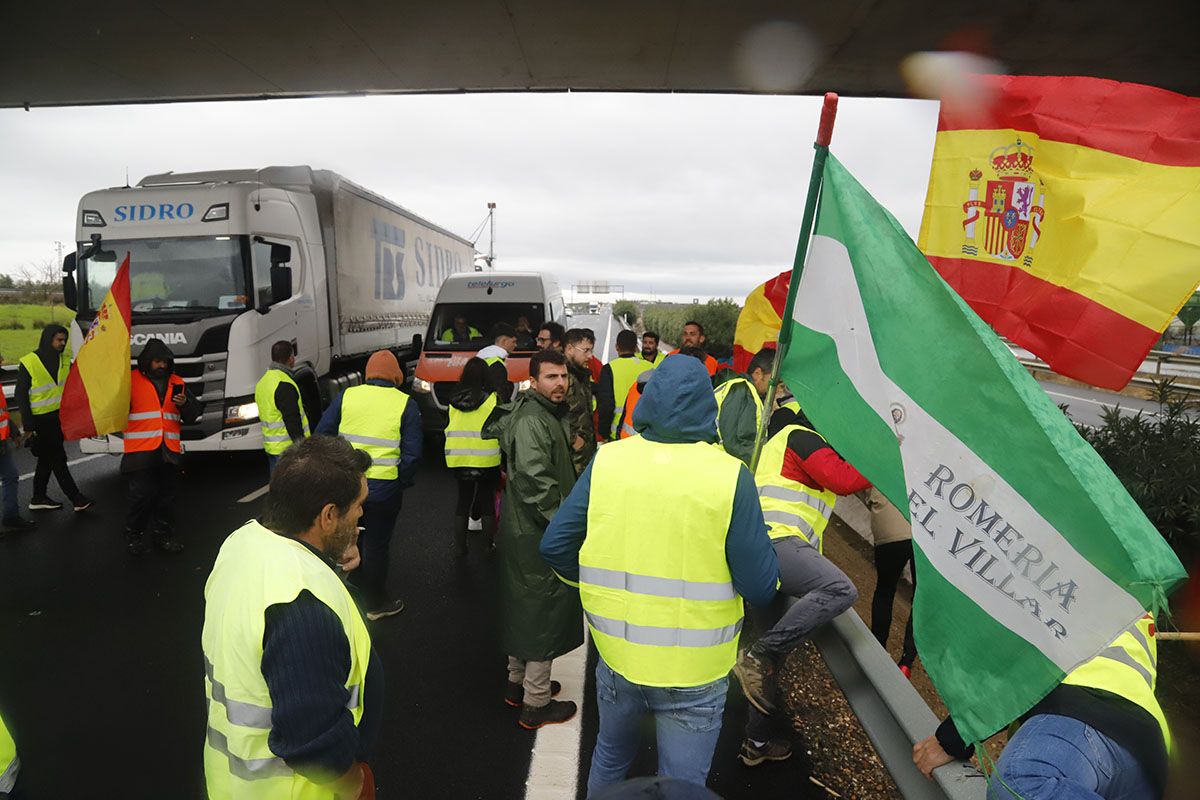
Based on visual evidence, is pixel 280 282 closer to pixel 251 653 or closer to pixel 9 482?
pixel 9 482

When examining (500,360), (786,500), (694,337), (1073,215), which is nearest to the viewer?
(1073,215)

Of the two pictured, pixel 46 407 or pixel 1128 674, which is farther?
pixel 46 407

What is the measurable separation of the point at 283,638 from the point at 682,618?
3.95 feet

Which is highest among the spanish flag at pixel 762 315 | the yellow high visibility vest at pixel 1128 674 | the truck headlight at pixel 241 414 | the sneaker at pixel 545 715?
the spanish flag at pixel 762 315

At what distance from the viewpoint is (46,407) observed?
6629mm

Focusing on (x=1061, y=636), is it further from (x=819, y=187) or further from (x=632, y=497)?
(x=819, y=187)

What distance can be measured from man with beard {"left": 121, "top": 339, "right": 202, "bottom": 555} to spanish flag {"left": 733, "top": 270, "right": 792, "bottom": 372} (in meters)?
5.63

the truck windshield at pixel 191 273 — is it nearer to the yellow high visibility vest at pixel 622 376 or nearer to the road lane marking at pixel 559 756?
the yellow high visibility vest at pixel 622 376

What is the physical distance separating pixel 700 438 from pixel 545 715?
215cm

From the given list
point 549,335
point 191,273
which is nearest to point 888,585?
point 549,335

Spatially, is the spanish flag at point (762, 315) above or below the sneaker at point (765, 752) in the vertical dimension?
above

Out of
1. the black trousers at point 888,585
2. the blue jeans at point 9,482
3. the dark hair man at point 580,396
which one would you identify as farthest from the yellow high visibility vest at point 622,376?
the blue jeans at point 9,482

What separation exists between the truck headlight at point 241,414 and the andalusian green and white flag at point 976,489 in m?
8.02

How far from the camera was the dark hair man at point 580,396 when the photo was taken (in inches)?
222
